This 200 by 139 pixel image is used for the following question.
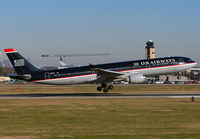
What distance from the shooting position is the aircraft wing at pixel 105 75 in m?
48.7

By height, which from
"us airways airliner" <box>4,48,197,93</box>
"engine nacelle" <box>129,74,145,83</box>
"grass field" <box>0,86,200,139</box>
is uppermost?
"us airways airliner" <box>4,48,197,93</box>

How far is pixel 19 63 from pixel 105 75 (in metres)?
13.8

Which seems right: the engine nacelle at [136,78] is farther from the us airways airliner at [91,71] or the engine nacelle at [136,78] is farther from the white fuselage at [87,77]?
the white fuselage at [87,77]

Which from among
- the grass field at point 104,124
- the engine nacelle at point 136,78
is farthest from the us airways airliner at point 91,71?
the grass field at point 104,124

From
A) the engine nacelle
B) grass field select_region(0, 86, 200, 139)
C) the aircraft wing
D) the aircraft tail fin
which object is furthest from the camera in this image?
the aircraft tail fin

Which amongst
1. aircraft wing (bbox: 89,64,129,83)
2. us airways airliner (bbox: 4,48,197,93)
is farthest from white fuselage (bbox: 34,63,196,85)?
aircraft wing (bbox: 89,64,129,83)

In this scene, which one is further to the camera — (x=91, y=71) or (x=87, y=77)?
(x=91, y=71)

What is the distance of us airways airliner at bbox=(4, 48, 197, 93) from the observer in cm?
5022

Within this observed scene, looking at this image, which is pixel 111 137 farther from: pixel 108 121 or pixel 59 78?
pixel 59 78

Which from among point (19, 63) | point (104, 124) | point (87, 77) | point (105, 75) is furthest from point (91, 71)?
point (104, 124)

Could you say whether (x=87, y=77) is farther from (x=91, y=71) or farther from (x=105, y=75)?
(x=105, y=75)

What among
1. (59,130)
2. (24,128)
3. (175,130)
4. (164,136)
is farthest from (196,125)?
(24,128)

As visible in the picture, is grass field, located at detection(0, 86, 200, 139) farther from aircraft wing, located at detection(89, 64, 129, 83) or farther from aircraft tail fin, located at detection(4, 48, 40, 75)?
aircraft tail fin, located at detection(4, 48, 40, 75)

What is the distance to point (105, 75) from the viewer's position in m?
50.2
